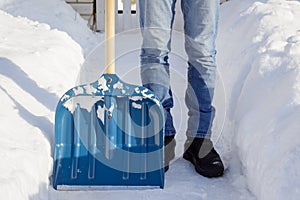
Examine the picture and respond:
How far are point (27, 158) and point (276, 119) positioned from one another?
1011mm

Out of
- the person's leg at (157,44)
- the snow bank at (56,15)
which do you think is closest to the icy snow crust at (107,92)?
the person's leg at (157,44)

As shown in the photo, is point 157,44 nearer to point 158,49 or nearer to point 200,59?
point 158,49

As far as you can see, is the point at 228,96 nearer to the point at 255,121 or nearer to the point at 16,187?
the point at 255,121

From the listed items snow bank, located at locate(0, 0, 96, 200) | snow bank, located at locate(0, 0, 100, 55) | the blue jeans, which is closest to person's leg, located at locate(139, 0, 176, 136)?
the blue jeans

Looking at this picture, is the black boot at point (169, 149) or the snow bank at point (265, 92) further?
the black boot at point (169, 149)

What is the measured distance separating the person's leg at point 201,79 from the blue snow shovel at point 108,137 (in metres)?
0.26

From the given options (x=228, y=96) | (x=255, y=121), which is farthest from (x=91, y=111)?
(x=228, y=96)

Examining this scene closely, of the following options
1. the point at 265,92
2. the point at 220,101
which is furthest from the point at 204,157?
the point at 220,101

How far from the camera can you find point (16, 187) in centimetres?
220

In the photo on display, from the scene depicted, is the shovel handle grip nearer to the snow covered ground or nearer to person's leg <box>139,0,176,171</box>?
person's leg <box>139,0,176,171</box>

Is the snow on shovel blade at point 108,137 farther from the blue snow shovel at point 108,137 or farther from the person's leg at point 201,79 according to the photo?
the person's leg at point 201,79

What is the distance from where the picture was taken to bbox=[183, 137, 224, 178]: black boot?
277 cm

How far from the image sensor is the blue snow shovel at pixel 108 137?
260cm

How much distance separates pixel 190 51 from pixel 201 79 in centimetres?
13
